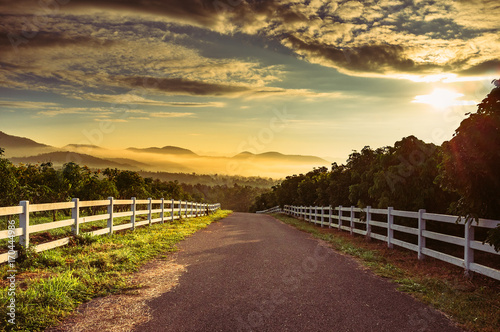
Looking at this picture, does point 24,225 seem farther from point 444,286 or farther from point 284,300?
point 444,286

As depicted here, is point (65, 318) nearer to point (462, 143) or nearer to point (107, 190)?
point (462, 143)

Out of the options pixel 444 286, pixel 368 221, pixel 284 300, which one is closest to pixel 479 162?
pixel 444 286

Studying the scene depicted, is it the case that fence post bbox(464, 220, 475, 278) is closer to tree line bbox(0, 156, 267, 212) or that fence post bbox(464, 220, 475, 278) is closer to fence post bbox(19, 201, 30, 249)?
fence post bbox(19, 201, 30, 249)

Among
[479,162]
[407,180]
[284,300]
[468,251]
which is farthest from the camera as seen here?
[407,180]

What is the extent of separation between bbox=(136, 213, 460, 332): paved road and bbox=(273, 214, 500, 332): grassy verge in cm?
28

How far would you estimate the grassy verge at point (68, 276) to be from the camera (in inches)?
183

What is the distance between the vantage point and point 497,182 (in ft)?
18.7

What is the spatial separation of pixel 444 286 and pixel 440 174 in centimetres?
201

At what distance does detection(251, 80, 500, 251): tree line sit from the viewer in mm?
5719

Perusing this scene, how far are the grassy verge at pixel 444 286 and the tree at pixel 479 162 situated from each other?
3.12 ft

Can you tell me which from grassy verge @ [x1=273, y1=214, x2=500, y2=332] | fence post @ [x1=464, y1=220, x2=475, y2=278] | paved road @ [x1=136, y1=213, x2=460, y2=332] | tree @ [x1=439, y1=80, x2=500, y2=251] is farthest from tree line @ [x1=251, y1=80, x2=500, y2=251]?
paved road @ [x1=136, y1=213, x2=460, y2=332]

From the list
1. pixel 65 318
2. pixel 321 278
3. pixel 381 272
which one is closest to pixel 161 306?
pixel 65 318

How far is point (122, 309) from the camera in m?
5.11

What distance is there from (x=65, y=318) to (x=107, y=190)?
48.6 feet
